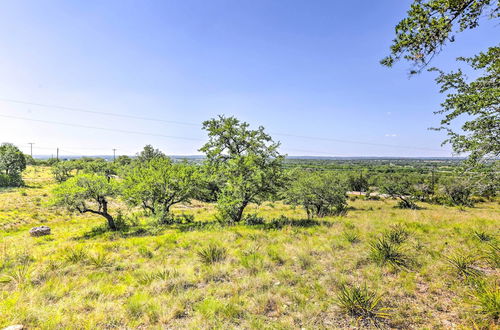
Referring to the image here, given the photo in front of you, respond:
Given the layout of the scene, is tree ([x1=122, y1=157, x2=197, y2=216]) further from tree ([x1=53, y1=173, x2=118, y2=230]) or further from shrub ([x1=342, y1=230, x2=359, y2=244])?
shrub ([x1=342, y1=230, x2=359, y2=244])

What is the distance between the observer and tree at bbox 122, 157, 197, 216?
1772 centimetres

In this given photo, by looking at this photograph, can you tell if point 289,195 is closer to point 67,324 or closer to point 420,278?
point 420,278

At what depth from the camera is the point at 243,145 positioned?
1628 cm

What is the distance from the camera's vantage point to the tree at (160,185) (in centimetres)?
1772

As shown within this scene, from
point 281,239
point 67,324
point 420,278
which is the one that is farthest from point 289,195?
point 67,324

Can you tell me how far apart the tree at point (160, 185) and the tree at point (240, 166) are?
3.36 meters

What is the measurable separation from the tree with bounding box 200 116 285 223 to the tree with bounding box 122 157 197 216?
336 centimetres

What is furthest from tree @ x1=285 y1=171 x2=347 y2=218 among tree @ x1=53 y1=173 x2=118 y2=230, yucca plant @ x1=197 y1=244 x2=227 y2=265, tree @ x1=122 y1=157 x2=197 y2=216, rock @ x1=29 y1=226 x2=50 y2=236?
rock @ x1=29 y1=226 x2=50 y2=236

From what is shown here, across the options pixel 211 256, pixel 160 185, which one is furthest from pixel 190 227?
pixel 211 256

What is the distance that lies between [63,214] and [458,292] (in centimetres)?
3895

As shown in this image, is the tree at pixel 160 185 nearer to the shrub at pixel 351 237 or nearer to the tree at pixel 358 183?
the shrub at pixel 351 237

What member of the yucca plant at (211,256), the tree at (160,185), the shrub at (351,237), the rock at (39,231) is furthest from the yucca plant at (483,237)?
the rock at (39,231)

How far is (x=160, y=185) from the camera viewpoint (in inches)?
723

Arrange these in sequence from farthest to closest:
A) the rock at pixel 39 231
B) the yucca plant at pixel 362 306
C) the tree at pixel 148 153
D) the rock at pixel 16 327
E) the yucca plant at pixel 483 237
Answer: the tree at pixel 148 153 → the rock at pixel 39 231 → the yucca plant at pixel 483 237 → the yucca plant at pixel 362 306 → the rock at pixel 16 327
